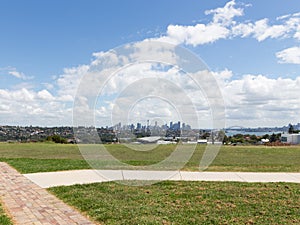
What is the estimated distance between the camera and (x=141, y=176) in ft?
26.5

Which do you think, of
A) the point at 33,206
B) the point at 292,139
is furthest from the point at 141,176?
the point at 292,139

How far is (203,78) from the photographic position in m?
7.77

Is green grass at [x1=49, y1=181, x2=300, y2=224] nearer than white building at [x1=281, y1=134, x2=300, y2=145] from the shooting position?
Yes

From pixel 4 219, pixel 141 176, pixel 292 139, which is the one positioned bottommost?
pixel 4 219

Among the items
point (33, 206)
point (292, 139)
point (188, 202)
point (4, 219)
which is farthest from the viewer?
point (292, 139)

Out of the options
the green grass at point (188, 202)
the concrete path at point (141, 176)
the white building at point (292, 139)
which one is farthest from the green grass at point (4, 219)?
the white building at point (292, 139)

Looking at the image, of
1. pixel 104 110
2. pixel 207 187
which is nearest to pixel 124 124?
pixel 104 110

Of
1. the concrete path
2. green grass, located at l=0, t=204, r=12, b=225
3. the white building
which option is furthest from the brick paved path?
the white building

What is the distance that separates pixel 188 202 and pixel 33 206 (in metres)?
2.62

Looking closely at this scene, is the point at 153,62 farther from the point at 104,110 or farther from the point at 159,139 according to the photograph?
the point at 159,139

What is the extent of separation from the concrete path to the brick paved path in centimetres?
61

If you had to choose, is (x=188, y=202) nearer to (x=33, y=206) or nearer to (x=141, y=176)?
(x=33, y=206)

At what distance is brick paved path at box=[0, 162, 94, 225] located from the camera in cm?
449

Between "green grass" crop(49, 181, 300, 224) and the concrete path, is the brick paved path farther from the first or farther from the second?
Answer: the concrete path
